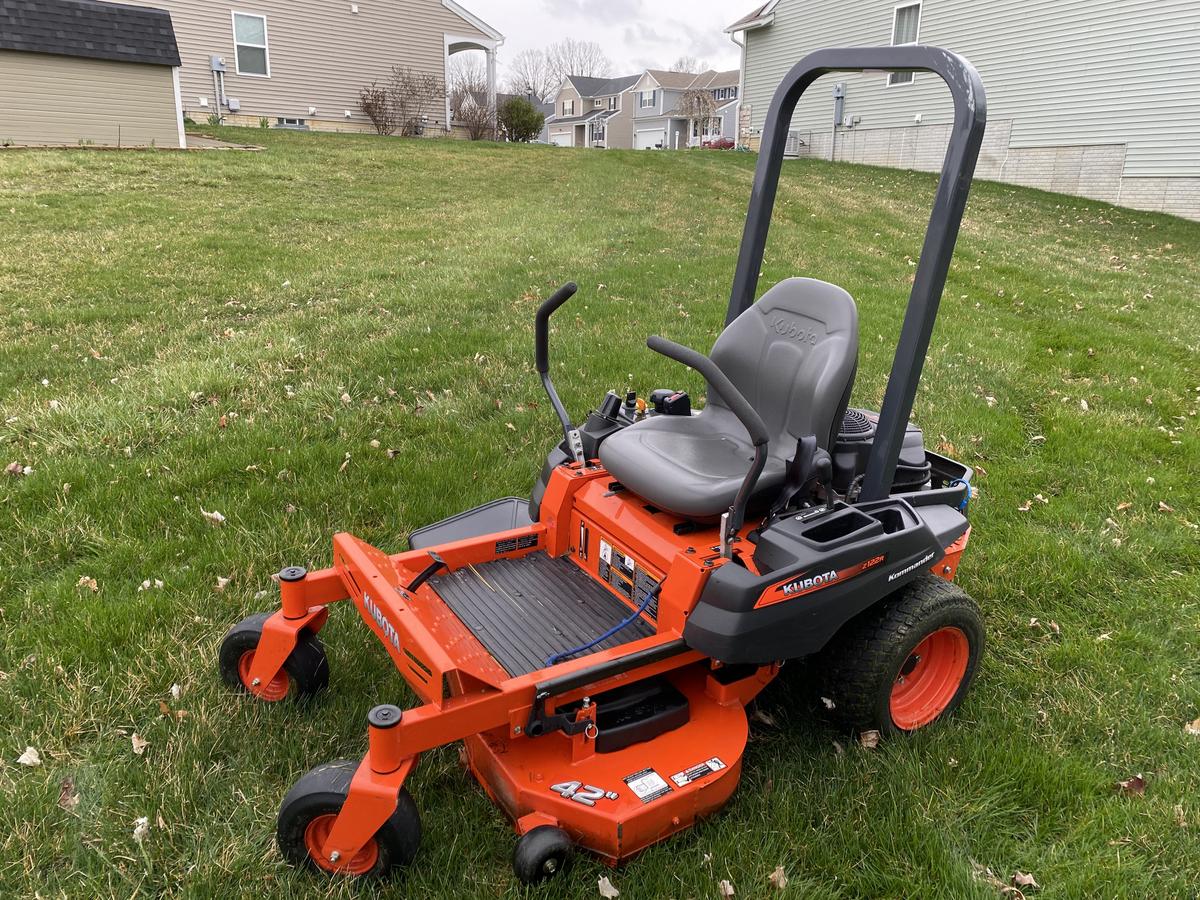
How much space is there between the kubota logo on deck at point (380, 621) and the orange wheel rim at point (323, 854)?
0.49 meters

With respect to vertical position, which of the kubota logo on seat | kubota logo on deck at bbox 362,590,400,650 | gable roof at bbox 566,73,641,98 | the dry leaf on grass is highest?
gable roof at bbox 566,73,641,98

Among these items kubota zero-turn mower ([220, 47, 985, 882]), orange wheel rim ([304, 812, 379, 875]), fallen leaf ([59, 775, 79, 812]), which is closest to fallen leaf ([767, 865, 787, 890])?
kubota zero-turn mower ([220, 47, 985, 882])

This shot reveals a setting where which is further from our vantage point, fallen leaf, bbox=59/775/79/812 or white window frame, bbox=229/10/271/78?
white window frame, bbox=229/10/271/78

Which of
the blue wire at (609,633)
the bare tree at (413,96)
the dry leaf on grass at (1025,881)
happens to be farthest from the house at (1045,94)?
the dry leaf on grass at (1025,881)

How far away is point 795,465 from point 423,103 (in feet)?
81.9

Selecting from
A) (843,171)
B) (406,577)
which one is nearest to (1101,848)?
(406,577)

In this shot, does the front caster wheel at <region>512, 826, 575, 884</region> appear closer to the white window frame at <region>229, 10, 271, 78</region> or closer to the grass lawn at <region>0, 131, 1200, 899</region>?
the grass lawn at <region>0, 131, 1200, 899</region>

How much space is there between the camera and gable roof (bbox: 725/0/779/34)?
25344 mm

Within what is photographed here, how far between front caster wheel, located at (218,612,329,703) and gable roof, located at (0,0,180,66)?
56.0ft

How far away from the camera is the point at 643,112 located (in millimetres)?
64438

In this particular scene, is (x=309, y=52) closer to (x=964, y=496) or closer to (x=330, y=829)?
(x=964, y=496)

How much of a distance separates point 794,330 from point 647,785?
1.72 m

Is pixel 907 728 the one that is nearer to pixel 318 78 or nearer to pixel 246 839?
pixel 246 839

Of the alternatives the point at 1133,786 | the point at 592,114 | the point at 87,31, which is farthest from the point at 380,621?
the point at 592,114
